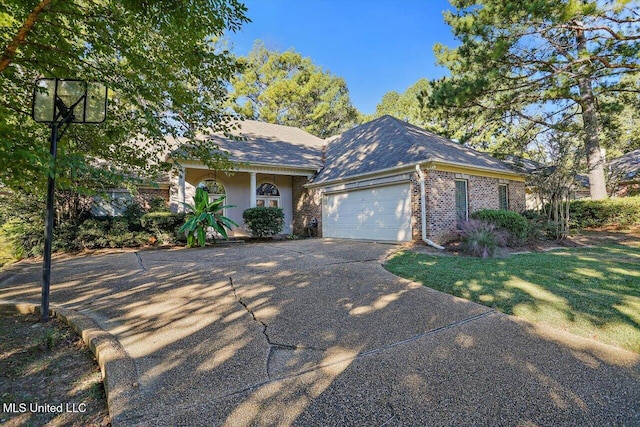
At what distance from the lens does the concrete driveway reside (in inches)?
76.8

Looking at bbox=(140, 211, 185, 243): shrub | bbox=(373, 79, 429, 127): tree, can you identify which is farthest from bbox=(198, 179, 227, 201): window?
bbox=(373, 79, 429, 127): tree

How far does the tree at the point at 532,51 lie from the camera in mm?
8812

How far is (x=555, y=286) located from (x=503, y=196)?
8088 millimetres

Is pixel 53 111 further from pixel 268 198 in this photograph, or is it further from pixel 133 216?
pixel 268 198

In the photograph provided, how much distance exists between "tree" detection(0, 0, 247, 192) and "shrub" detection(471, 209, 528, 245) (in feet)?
26.6

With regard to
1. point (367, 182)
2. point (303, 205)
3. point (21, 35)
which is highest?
point (21, 35)

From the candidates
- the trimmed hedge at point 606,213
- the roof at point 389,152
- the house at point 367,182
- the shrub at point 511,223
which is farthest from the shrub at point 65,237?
the trimmed hedge at point 606,213

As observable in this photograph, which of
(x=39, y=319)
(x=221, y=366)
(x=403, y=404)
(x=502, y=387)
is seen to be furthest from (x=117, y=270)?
(x=502, y=387)

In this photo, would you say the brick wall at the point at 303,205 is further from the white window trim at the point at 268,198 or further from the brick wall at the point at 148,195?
the brick wall at the point at 148,195

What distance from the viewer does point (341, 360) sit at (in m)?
2.58

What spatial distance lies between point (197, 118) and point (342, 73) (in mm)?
26910

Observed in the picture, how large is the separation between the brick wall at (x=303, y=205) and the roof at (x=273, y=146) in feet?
3.67

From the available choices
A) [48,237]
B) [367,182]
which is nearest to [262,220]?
[367,182]

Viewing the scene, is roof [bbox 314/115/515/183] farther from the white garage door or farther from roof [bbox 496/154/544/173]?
the white garage door
